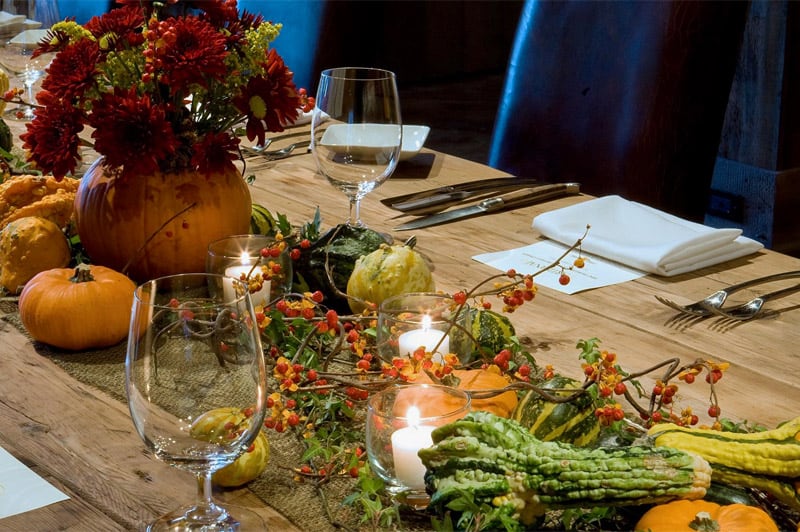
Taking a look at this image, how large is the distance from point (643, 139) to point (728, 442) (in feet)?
4.11

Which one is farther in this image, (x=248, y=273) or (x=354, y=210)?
(x=354, y=210)

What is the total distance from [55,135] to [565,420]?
0.67 metres

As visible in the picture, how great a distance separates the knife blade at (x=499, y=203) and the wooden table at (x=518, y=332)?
16 mm

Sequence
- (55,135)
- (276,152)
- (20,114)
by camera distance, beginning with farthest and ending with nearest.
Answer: (20,114), (276,152), (55,135)

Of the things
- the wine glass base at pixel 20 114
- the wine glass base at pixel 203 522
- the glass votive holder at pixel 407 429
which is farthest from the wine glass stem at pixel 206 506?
the wine glass base at pixel 20 114

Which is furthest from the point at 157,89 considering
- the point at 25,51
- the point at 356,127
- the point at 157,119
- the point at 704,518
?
the point at 25,51

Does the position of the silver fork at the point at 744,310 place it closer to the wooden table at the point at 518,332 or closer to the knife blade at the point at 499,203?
the wooden table at the point at 518,332

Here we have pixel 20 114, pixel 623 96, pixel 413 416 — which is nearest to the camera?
pixel 413 416

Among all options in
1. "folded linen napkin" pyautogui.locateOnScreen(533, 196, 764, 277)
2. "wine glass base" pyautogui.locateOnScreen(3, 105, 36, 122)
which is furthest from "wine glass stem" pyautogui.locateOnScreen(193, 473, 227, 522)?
"wine glass base" pyautogui.locateOnScreen(3, 105, 36, 122)

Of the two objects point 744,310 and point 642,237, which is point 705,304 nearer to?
point 744,310

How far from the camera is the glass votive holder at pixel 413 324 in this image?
0.87m

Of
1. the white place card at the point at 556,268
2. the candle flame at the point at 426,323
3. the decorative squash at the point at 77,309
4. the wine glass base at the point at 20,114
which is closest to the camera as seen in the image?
the candle flame at the point at 426,323

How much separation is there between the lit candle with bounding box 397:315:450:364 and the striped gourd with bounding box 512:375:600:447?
14 cm

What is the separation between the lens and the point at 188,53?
107 centimetres
